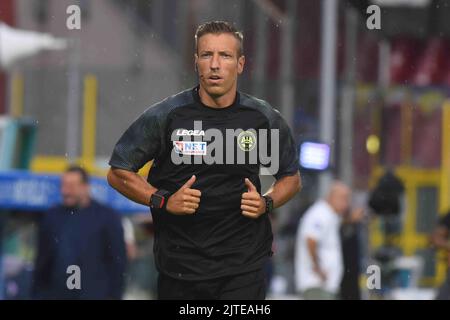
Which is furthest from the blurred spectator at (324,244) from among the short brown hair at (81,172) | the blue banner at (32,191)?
the short brown hair at (81,172)

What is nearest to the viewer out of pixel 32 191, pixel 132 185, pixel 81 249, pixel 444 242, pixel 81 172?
pixel 132 185

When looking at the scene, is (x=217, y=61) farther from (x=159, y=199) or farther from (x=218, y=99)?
(x=159, y=199)

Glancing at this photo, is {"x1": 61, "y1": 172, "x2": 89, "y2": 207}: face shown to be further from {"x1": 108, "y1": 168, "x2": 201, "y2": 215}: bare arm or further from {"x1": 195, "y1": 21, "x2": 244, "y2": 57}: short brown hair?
{"x1": 195, "y1": 21, "x2": 244, "y2": 57}: short brown hair

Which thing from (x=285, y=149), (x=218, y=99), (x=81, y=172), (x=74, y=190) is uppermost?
(x=218, y=99)

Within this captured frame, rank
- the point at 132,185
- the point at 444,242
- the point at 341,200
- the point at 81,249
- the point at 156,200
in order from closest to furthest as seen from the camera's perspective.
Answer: the point at 156,200 < the point at 132,185 < the point at 81,249 < the point at 444,242 < the point at 341,200

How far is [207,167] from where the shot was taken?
22.8 ft

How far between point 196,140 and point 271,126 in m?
0.36

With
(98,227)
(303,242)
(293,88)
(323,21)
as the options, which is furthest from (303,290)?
(293,88)

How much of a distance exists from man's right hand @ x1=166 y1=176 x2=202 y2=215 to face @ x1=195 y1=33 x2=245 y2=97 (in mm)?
405

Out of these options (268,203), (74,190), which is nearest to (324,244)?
(74,190)

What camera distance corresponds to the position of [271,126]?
23.2 feet

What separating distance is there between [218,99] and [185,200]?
0.45 meters

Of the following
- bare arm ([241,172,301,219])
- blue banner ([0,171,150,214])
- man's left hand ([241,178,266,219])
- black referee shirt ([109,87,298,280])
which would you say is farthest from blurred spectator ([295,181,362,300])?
man's left hand ([241,178,266,219])

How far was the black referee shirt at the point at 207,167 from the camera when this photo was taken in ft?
22.7
